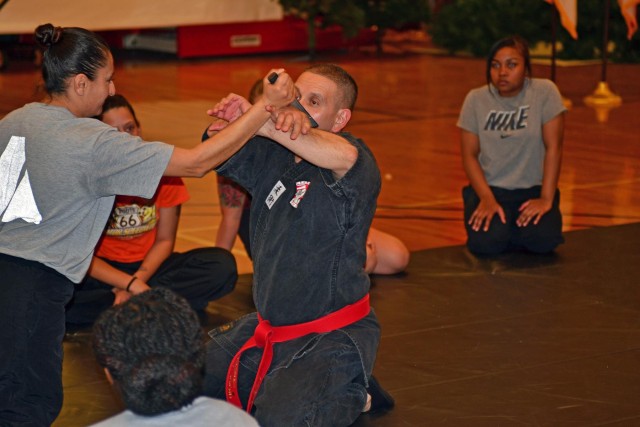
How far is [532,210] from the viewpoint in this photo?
4.72 metres

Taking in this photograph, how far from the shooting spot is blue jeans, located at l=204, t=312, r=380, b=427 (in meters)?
2.70

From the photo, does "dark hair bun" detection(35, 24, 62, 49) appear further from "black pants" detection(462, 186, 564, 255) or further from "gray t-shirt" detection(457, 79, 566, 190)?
"gray t-shirt" detection(457, 79, 566, 190)

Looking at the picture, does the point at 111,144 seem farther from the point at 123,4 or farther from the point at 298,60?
the point at 298,60

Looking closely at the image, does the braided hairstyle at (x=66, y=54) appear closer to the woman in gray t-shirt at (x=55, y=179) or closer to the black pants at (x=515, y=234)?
the woman in gray t-shirt at (x=55, y=179)

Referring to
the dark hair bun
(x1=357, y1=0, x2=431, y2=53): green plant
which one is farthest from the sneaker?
(x1=357, y1=0, x2=431, y2=53): green plant

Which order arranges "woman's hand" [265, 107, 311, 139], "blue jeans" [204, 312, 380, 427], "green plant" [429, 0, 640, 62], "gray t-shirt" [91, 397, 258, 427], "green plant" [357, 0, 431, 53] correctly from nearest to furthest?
"gray t-shirt" [91, 397, 258, 427]
"woman's hand" [265, 107, 311, 139]
"blue jeans" [204, 312, 380, 427]
"green plant" [429, 0, 640, 62]
"green plant" [357, 0, 431, 53]

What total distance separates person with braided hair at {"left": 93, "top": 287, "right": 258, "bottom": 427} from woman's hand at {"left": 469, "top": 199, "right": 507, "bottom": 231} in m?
3.14

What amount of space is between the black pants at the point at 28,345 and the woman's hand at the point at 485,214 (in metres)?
2.42

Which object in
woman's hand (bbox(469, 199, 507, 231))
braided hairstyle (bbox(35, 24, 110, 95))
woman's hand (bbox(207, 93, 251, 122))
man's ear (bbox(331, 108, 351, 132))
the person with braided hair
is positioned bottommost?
woman's hand (bbox(469, 199, 507, 231))

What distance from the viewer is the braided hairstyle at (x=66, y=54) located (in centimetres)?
262

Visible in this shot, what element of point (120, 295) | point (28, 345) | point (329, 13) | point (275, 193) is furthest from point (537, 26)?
point (28, 345)

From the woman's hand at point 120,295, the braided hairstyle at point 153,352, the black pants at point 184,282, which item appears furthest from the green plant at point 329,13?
the braided hairstyle at point 153,352

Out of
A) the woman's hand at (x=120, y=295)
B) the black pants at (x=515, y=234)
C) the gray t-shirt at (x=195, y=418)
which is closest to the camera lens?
the gray t-shirt at (x=195, y=418)

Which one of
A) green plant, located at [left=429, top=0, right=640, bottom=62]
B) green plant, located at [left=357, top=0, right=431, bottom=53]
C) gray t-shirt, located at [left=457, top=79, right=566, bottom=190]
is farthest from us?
green plant, located at [left=357, top=0, right=431, bottom=53]
